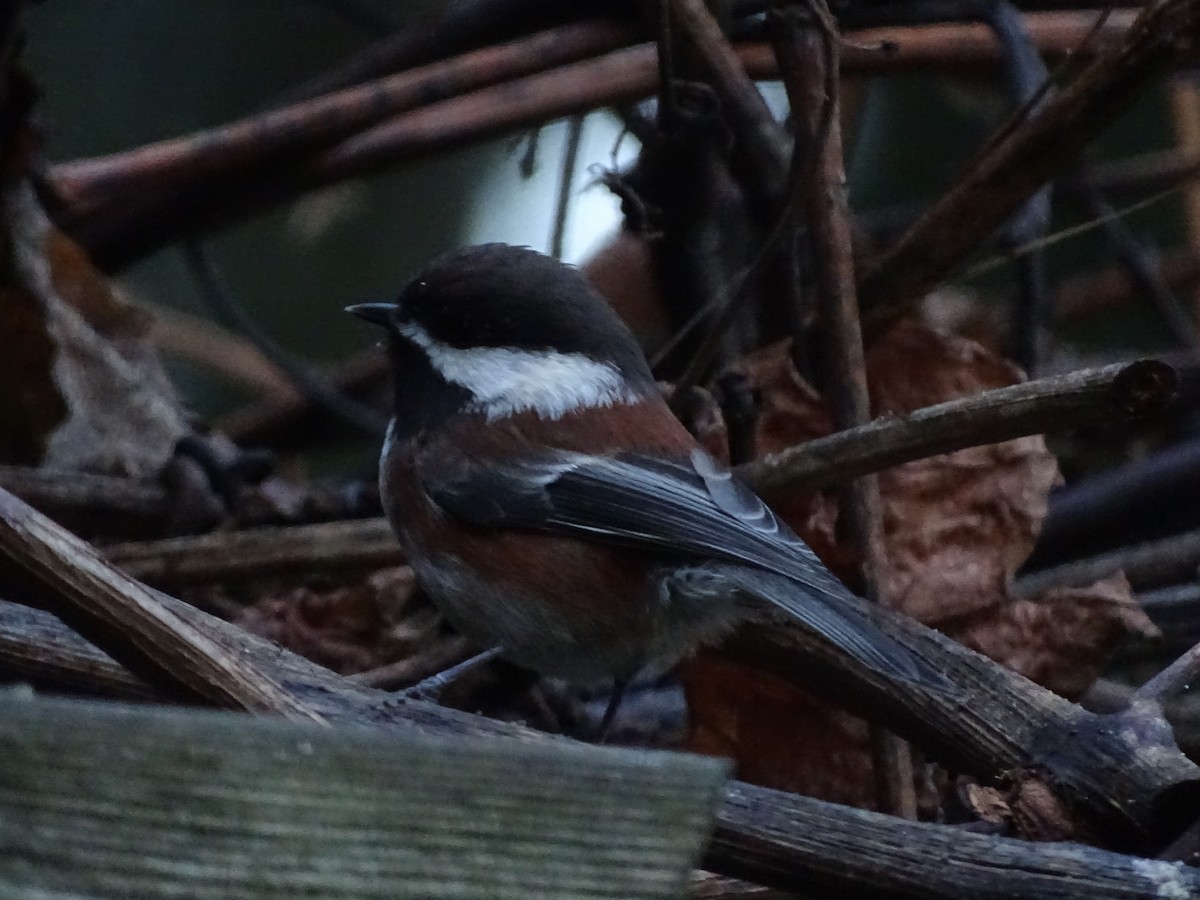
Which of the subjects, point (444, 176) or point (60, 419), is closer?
point (60, 419)

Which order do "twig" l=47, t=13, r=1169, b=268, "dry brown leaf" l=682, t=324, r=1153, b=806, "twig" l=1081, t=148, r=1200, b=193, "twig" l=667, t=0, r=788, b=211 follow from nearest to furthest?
"dry brown leaf" l=682, t=324, r=1153, b=806, "twig" l=667, t=0, r=788, b=211, "twig" l=47, t=13, r=1169, b=268, "twig" l=1081, t=148, r=1200, b=193

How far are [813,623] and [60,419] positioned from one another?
1642mm

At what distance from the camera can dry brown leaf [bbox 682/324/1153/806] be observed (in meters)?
2.26

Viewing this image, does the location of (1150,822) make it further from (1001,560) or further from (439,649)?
(439,649)

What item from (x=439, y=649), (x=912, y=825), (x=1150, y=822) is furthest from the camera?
(x=439, y=649)

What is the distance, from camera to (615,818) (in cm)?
81

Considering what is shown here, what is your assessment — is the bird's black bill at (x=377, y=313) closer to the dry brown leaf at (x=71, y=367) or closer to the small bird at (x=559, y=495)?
the small bird at (x=559, y=495)

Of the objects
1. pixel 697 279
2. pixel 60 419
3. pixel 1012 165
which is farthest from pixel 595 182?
pixel 60 419

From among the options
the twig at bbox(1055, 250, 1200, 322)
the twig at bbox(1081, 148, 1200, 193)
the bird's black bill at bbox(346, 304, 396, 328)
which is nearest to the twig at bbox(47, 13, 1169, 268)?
the bird's black bill at bbox(346, 304, 396, 328)

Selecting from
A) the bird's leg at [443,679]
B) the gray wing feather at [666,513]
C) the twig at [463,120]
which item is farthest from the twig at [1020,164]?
the bird's leg at [443,679]

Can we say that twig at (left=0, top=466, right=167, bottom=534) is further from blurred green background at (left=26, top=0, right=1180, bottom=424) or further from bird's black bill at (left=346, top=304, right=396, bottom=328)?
blurred green background at (left=26, top=0, right=1180, bottom=424)

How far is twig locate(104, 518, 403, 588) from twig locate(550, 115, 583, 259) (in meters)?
0.97

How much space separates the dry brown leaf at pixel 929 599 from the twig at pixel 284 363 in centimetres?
133

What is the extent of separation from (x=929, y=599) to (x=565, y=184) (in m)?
1.25
